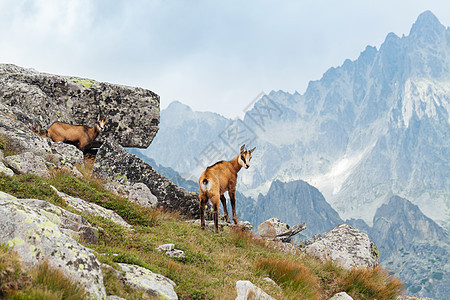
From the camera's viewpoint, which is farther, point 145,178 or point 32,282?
point 145,178

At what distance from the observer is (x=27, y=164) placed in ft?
44.4

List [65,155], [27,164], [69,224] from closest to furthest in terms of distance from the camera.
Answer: [69,224] → [27,164] → [65,155]

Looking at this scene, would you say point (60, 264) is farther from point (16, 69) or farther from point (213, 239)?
point (16, 69)

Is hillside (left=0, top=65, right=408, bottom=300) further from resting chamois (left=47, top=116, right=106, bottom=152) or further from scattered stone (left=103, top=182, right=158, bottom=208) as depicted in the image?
resting chamois (left=47, top=116, right=106, bottom=152)

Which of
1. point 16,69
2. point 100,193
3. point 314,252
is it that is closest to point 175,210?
point 100,193

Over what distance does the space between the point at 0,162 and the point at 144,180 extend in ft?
21.0

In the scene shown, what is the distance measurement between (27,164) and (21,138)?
93.6 inches

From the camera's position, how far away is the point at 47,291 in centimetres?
496

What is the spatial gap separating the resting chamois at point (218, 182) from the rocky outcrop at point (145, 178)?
2.10 m

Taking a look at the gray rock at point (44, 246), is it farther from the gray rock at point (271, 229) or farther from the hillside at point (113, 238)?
the gray rock at point (271, 229)

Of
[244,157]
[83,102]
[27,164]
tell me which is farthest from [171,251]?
[83,102]

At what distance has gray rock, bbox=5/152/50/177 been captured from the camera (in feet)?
42.6

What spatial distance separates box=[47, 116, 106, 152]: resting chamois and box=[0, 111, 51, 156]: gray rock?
138 inches

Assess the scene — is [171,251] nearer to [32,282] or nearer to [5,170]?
[32,282]
